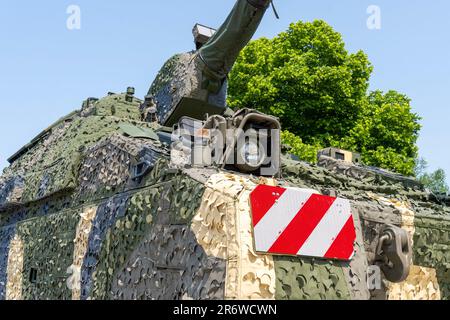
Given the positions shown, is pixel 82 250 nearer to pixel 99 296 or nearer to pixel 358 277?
pixel 99 296

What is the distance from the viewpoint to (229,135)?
419cm

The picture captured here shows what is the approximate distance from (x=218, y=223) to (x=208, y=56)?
10.1 ft

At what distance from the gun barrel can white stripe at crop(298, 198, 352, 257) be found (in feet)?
6.77

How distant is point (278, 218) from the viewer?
3760 millimetres

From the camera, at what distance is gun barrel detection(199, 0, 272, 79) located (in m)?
5.31

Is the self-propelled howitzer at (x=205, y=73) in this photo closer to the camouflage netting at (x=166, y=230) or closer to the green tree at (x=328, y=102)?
the camouflage netting at (x=166, y=230)

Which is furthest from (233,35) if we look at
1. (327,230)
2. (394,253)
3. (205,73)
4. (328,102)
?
(328,102)

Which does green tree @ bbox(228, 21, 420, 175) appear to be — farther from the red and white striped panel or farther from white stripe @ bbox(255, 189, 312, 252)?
white stripe @ bbox(255, 189, 312, 252)

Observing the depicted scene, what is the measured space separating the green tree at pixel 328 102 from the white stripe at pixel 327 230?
50.0 ft

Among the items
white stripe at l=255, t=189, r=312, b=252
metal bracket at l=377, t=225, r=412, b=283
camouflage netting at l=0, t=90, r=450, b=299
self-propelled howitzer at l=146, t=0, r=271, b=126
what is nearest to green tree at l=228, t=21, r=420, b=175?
self-propelled howitzer at l=146, t=0, r=271, b=126

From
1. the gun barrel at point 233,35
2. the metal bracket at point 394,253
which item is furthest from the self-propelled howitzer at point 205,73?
the metal bracket at point 394,253

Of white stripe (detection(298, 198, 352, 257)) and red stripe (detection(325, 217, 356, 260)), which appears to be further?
red stripe (detection(325, 217, 356, 260))

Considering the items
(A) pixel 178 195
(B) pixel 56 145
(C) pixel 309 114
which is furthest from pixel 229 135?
(C) pixel 309 114
